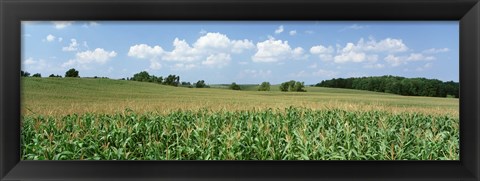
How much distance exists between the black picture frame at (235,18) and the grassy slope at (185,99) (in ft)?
2.98

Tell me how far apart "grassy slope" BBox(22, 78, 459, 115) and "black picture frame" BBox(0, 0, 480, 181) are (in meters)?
0.91

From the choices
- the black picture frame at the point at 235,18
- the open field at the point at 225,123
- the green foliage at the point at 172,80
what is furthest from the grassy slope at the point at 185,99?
the black picture frame at the point at 235,18

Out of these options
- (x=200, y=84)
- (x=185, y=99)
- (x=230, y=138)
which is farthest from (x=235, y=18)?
(x=185, y=99)

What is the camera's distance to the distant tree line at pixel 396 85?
2453 millimetres

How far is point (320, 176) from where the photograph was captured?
5.09ft

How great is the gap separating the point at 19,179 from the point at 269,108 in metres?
1.54

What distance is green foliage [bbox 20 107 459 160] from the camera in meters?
2.02

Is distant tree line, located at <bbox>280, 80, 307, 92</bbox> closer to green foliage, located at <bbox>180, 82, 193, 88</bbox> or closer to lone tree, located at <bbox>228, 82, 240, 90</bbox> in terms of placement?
lone tree, located at <bbox>228, 82, 240, 90</bbox>

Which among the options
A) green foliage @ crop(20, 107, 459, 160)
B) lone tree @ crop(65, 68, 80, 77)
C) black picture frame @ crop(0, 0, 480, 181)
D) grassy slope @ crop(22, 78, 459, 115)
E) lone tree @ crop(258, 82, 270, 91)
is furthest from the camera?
grassy slope @ crop(22, 78, 459, 115)

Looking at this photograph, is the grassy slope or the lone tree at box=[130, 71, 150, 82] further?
the grassy slope

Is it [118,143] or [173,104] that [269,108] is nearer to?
[173,104]

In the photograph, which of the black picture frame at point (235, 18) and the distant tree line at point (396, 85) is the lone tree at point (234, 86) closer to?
the distant tree line at point (396, 85)

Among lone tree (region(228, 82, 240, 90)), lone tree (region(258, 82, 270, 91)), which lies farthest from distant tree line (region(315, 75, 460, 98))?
lone tree (region(228, 82, 240, 90))

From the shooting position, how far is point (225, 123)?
2.47 m
